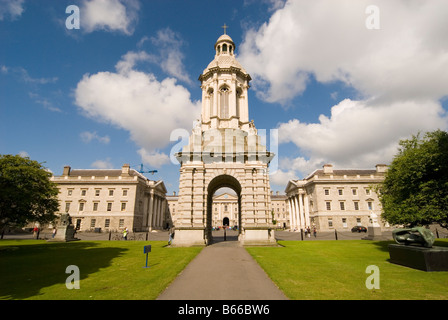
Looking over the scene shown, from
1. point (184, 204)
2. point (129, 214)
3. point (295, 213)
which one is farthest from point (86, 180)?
point (295, 213)

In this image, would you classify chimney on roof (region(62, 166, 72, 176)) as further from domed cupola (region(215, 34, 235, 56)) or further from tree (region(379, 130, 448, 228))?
tree (region(379, 130, 448, 228))

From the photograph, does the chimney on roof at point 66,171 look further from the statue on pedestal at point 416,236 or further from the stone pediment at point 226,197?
the statue on pedestal at point 416,236

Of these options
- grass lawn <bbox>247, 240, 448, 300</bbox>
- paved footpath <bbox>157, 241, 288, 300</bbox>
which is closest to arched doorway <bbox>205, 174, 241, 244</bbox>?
paved footpath <bbox>157, 241, 288, 300</bbox>

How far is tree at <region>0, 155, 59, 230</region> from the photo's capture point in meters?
18.3

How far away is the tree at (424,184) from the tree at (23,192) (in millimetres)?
28266

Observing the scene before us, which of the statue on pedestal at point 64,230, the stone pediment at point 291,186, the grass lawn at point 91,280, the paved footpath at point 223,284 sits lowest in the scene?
the paved footpath at point 223,284

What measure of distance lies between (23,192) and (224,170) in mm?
17209

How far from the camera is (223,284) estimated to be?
936cm

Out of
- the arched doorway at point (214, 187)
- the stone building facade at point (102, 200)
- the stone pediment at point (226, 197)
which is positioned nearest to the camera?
the arched doorway at point (214, 187)

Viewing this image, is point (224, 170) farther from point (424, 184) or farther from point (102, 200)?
point (102, 200)

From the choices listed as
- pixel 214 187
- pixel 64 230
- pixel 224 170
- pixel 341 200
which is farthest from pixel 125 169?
pixel 341 200

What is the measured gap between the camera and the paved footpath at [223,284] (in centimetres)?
789

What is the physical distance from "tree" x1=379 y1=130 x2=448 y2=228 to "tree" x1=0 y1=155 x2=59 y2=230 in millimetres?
28266

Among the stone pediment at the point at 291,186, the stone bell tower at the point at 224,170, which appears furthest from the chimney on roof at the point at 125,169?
the stone pediment at the point at 291,186
